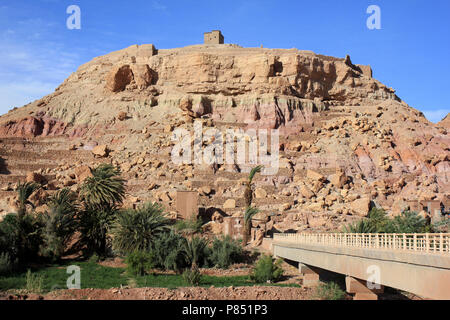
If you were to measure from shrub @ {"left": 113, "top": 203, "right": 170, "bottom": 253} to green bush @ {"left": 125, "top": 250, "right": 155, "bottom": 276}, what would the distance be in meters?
1.48

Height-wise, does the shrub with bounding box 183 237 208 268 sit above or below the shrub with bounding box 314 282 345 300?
above

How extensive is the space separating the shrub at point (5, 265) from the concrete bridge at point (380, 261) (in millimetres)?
14249

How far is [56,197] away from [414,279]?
80.6 ft

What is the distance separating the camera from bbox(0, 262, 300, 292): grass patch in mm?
24030

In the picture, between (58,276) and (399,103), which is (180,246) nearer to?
(58,276)

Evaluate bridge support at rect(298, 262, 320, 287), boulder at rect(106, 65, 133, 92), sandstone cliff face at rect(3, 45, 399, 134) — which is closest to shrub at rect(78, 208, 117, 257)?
bridge support at rect(298, 262, 320, 287)

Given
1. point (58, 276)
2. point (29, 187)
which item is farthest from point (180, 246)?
point (29, 187)

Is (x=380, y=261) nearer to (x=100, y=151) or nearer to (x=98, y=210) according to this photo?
(x=98, y=210)

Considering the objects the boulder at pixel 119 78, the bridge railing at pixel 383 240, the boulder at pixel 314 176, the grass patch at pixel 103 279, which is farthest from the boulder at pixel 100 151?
the bridge railing at pixel 383 240

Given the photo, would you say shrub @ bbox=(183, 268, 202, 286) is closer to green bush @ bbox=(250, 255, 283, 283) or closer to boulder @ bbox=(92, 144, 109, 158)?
green bush @ bbox=(250, 255, 283, 283)

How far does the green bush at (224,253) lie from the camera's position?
31255 mm

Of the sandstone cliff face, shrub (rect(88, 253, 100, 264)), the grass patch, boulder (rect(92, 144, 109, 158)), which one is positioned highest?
the sandstone cliff face

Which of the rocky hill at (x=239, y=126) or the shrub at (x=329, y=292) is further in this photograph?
the rocky hill at (x=239, y=126)

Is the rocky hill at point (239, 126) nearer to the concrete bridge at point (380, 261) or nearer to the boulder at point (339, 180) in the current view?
the boulder at point (339, 180)
